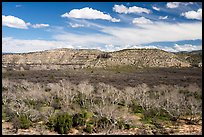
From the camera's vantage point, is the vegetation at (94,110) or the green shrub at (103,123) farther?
the vegetation at (94,110)

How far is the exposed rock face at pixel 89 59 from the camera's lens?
303ft

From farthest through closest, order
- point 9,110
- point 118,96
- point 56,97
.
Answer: point 56,97, point 118,96, point 9,110

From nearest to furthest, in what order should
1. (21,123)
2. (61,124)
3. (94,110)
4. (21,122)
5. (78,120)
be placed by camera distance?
(61,124) → (21,123) → (21,122) → (78,120) → (94,110)

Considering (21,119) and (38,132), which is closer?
(38,132)

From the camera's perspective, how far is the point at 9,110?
110 feet

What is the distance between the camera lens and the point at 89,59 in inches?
4250

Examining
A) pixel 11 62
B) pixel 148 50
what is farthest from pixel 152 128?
pixel 11 62

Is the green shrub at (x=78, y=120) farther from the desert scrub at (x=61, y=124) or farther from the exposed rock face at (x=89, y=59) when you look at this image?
the exposed rock face at (x=89, y=59)

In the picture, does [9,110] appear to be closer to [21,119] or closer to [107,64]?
[21,119]

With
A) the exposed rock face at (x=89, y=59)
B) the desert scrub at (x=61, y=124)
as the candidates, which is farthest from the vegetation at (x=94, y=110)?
the exposed rock face at (x=89, y=59)

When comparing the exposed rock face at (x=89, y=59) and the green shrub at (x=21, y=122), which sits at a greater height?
the exposed rock face at (x=89, y=59)

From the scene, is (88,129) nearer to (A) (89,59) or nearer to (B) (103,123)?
(B) (103,123)

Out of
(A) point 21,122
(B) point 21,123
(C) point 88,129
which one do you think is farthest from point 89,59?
(C) point 88,129

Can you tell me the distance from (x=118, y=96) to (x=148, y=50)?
64.7m
